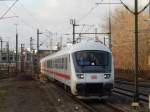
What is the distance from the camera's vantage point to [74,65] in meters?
23.5

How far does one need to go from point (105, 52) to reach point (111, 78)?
4.99 feet

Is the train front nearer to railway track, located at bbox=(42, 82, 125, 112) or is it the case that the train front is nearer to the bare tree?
railway track, located at bbox=(42, 82, 125, 112)

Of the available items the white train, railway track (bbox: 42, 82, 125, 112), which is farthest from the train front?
railway track (bbox: 42, 82, 125, 112)

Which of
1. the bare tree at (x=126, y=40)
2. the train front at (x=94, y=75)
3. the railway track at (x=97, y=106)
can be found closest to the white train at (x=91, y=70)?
the train front at (x=94, y=75)

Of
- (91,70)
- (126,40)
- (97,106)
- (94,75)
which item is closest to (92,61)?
(91,70)

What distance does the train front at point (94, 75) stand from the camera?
74.0 feet

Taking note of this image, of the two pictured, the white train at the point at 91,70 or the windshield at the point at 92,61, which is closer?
the white train at the point at 91,70

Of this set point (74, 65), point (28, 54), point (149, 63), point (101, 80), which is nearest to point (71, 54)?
point (74, 65)

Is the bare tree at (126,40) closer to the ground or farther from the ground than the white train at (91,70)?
farther from the ground

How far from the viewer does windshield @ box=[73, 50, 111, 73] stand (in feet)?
75.5

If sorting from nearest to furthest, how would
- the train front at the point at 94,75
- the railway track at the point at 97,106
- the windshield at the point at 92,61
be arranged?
the railway track at the point at 97,106 < the train front at the point at 94,75 < the windshield at the point at 92,61

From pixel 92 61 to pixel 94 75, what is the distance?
3.24 ft

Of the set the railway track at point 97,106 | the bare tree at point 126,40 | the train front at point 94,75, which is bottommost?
the railway track at point 97,106

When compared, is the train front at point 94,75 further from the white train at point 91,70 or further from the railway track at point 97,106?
the railway track at point 97,106
